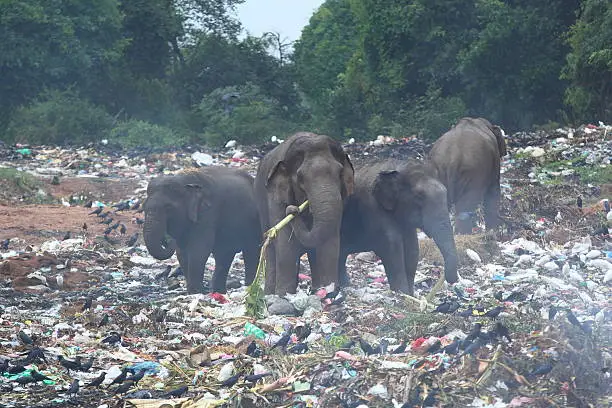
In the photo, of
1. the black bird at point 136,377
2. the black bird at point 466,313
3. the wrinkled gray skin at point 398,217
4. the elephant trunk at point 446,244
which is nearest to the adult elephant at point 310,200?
the wrinkled gray skin at point 398,217

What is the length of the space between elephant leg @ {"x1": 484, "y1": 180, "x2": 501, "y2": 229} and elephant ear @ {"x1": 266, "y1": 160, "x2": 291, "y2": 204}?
211 inches

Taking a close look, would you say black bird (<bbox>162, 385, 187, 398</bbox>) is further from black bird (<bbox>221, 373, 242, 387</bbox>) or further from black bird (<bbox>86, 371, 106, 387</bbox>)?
black bird (<bbox>86, 371, 106, 387</bbox>)

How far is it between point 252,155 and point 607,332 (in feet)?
54.1

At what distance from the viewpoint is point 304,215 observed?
10.9m

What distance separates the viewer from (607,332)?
8.49 metres

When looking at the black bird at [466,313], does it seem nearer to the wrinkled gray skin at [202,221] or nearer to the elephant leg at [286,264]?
the elephant leg at [286,264]

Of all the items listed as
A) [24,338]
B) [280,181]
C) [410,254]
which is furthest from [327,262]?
[24,338]

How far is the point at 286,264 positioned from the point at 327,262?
0.53m

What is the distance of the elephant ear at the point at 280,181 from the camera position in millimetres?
10922

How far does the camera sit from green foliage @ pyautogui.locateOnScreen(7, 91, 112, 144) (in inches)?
1200

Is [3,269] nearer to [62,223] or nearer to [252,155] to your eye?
[62,223]

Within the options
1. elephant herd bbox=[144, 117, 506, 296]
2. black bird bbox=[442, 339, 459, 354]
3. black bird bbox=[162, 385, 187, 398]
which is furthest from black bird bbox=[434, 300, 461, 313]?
black bird bbox=[162, 385, 187, 398]

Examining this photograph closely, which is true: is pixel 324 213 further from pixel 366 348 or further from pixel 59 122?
pixel 59 122

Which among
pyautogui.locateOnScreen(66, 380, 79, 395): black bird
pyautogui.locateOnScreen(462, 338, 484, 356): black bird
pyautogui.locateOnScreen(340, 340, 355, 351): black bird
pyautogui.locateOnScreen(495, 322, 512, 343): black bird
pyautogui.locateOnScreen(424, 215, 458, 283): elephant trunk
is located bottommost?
pyautogui.locateOnScreen(66, 380, 79, 395): black bird
